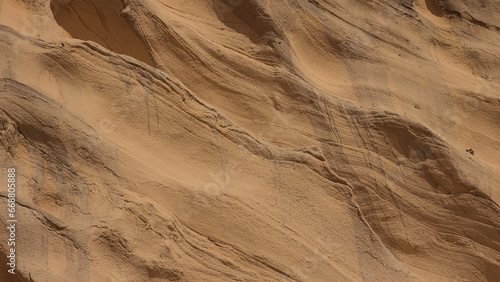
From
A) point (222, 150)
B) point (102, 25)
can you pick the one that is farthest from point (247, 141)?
point (102, 25)

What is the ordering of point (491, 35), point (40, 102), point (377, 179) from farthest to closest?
point (491, 35) < point (377, 179) < point (40, 102)

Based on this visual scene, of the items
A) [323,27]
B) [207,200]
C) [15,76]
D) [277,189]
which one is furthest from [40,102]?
[323,27]

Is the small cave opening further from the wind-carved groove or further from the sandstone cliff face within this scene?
the wind-carved groove

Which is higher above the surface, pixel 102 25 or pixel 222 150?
pixel 102 25

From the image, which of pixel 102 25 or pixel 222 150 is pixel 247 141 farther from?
pixel 102 25

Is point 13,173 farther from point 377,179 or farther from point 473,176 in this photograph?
point 473,176

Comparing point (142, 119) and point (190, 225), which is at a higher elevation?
point (142, 119)

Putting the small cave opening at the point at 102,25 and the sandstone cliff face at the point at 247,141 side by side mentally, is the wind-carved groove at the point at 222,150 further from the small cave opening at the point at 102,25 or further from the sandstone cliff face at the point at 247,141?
the small cave opening at the point at 102,25

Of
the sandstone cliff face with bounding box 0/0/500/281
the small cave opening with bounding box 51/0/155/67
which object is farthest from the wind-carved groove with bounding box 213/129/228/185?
the small cave opening with bounding box 51/0/155/67
